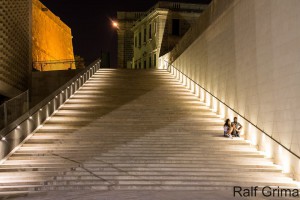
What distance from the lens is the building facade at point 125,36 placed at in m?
47.3

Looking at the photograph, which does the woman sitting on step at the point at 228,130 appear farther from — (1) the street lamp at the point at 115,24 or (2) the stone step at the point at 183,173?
(1) the street lamp at the point at 115,24

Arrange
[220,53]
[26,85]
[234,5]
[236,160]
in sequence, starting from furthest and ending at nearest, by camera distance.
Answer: [26,85]
[220,53]
[234,5]
[236,160]

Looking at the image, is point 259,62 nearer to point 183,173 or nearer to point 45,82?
point 183,173

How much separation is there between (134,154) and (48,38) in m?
24.3

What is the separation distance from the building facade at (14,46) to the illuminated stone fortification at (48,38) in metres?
3.20

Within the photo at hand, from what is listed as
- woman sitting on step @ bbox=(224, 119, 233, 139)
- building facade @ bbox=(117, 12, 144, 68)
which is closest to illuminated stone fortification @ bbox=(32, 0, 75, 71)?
building facade @ bbox=(117, 12, 144, 68)

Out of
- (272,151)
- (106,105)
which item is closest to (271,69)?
(272,151)

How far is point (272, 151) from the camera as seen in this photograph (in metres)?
12.1

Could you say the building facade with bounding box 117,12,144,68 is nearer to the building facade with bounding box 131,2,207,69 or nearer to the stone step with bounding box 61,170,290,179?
the building facade with bounding box 131,2,207,69

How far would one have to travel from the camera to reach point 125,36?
48.1 meters

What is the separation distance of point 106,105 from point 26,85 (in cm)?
749

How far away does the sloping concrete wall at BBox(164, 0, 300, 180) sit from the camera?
10.8 m

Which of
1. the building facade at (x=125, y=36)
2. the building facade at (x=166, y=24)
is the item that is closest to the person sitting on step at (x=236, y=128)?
the building facade at (x=166, y=24)

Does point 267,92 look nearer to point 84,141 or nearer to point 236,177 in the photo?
point 236,177
